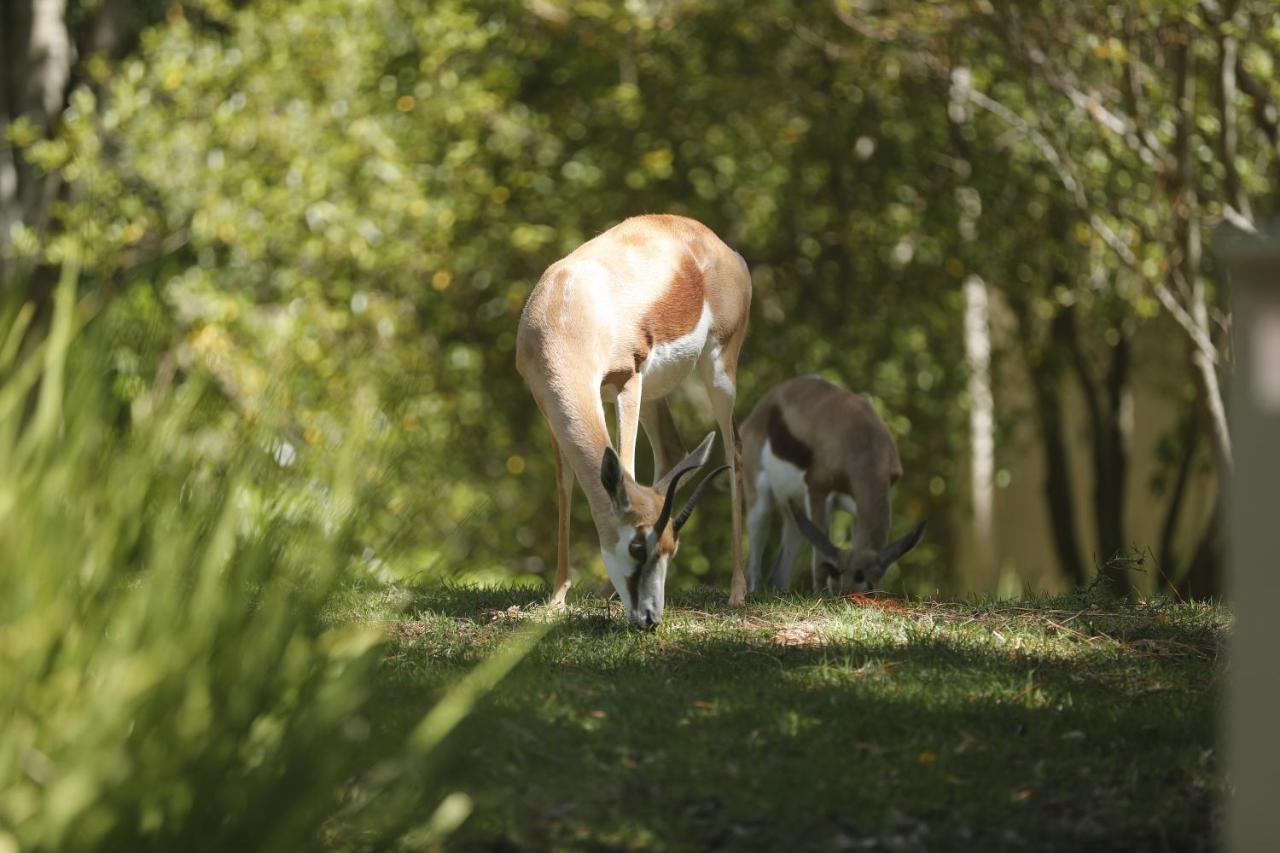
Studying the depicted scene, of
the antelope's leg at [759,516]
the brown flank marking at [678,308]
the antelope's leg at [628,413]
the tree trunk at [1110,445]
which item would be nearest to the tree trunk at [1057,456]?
the tree trunk at [1110,445]

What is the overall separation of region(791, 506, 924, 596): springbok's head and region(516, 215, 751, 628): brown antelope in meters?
0.81

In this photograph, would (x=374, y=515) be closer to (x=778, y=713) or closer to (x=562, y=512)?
(x=778, y=713)

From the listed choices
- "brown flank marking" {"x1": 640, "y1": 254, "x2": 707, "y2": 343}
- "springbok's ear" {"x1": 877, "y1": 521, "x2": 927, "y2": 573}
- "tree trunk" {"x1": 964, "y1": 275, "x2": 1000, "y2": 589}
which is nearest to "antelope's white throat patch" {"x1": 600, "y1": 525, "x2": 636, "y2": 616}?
"brown flank marking" {"x1": 640, "y1": 254, "x2": 707, "y2": 343}

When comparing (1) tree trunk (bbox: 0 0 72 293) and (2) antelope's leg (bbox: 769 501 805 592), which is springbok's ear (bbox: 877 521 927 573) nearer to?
(2) antelope's leg (bbox: 769 501 805 592)

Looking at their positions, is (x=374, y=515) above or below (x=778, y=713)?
above

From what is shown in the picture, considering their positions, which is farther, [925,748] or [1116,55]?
[1116,55]

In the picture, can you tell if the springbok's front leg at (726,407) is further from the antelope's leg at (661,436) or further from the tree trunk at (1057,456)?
the tree trunk at (1057,456)

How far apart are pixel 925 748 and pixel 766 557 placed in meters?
6.44

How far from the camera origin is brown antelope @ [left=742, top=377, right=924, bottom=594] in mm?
9039

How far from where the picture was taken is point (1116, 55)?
9594 millimetres

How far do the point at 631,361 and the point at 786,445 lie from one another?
2373 mm

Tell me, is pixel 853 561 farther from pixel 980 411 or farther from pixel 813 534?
pixel 980 411

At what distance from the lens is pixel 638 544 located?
6.73m

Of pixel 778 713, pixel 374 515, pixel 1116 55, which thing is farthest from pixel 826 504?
pixel 374 515
